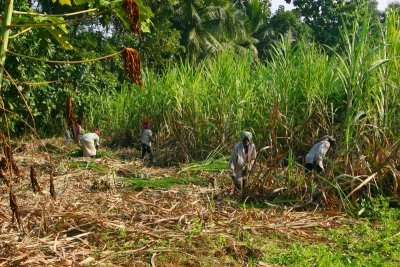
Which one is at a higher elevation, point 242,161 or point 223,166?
point 242,161

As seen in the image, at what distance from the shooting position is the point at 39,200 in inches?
218

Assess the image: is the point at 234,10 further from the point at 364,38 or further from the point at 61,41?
the point at 61,41

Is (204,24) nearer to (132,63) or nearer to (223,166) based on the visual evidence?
(223,166)

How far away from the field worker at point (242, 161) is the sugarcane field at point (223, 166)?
0.06ft

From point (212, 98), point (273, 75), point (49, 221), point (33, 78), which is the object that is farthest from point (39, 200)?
point (33, 78)

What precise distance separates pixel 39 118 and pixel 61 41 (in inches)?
501

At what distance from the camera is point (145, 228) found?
4633 millimetres

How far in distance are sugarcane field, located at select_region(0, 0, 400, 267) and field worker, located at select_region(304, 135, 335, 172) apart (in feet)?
0.08

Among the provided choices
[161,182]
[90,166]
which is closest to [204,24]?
[90,166]

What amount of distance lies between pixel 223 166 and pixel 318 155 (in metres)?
2.04

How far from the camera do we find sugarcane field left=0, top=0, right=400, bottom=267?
373 cm

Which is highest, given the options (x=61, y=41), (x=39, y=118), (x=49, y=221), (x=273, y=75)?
(x=61, y=41)

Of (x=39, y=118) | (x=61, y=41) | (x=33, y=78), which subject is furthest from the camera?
(x=39, y=118)

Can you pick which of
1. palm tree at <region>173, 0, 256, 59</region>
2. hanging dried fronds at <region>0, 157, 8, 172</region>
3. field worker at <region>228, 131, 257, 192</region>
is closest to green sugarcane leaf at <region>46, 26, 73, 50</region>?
hanging dried fronds at <region>0, 157, 8, 172</region>
